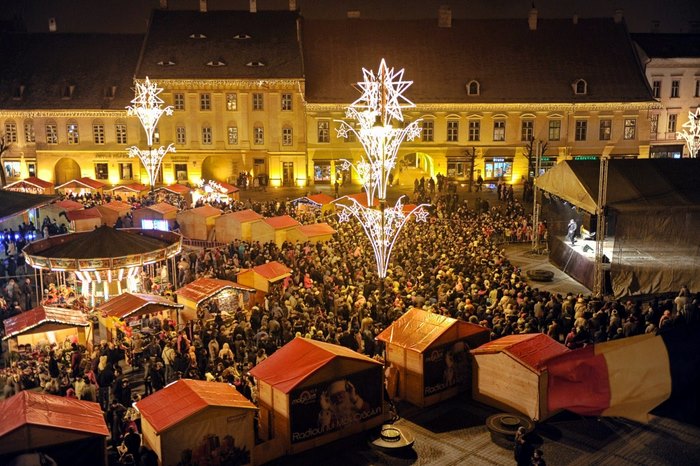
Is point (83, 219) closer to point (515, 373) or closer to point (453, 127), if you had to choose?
point (515, 373)

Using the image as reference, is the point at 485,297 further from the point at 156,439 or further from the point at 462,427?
the point at 156,439

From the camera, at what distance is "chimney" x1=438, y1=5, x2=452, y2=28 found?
5225 cm

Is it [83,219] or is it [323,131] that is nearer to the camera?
[83,219]

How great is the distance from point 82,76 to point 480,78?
95.2 feet

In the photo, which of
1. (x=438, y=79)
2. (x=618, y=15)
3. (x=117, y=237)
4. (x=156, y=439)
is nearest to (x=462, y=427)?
(x=156, y=439)

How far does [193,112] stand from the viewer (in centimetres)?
4925

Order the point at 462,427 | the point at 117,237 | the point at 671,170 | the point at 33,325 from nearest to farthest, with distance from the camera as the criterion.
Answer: the point at 462,427 < the point at 33,325 < the point at 117,237 < the point at 671,170

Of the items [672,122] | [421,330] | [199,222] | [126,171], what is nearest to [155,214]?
[199,222]

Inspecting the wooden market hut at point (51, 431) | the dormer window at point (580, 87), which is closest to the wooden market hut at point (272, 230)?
the wooden market hut at point (51, 431)

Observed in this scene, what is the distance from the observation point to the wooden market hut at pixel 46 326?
58.0 ft

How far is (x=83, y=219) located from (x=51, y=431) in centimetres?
2217

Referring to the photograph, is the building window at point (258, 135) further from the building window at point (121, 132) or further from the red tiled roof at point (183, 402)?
the red tiled roof at point (183, 402)

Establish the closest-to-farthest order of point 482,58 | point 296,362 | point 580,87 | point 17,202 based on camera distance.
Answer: point 296,362, point 17,202, point 580,87, point 482,58

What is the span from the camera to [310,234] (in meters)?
28.7
